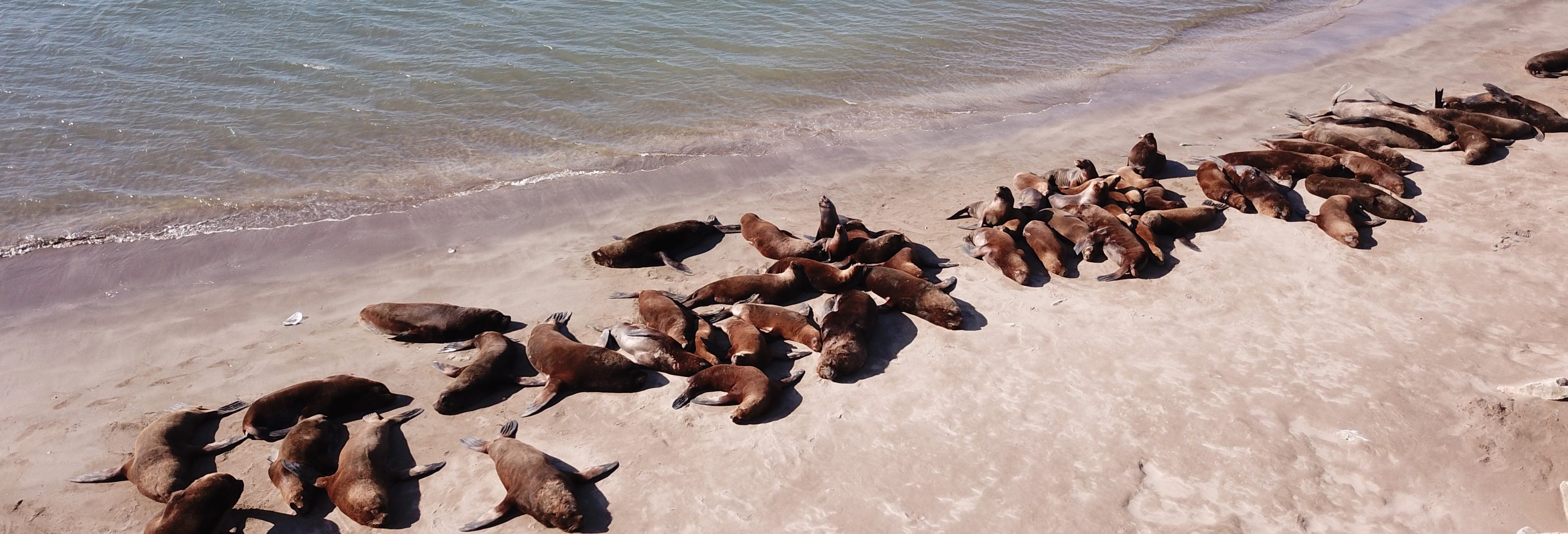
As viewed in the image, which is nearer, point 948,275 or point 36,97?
point 948,275

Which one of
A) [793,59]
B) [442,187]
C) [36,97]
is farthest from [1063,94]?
[36,97]

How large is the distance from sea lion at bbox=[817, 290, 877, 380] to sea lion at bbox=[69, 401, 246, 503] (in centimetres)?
423

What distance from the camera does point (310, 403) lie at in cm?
630

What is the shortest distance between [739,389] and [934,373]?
1.47 m

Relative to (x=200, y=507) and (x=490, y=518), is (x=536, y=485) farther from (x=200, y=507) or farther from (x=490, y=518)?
(x=200, y=507)

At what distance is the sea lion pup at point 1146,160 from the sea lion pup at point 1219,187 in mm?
481

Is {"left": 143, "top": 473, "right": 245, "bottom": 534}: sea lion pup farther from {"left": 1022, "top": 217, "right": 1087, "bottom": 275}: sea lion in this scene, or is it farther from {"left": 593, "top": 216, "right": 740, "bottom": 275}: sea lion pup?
{"left": 1022, "top": 217, "right": 1087, "bottom": 275}: sea lion

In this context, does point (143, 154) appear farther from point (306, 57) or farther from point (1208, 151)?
point (1208, 151)

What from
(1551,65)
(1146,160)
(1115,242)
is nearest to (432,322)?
(1115,242)

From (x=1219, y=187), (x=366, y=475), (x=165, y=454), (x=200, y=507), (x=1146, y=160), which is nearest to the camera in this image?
(x=200, y=507)

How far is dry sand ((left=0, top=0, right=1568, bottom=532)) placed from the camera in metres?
5.28

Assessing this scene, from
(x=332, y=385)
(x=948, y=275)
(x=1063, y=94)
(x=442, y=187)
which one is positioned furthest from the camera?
(x=1063, y=94)

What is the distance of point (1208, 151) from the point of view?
35.8ft

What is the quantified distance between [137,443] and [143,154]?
21.2ft
